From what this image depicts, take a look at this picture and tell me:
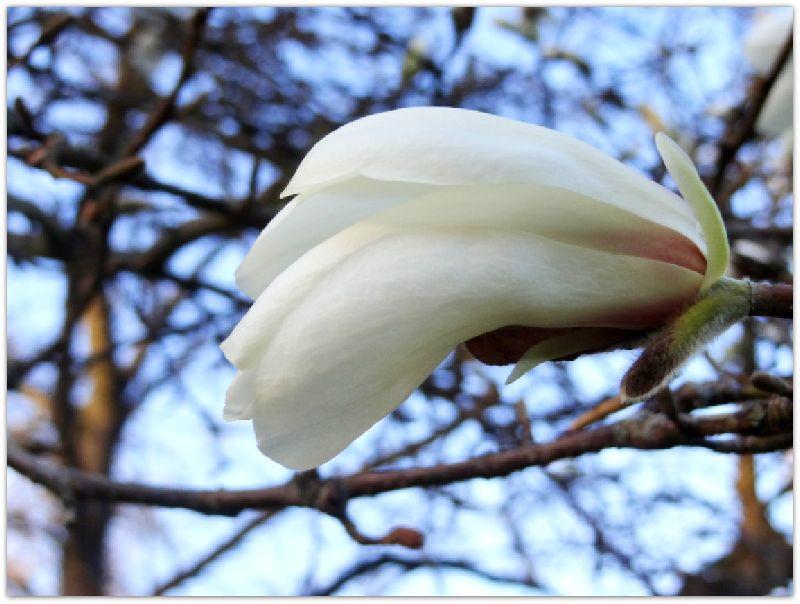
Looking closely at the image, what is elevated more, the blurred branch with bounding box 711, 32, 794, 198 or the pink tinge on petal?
the blurred branch with bounding box 711, 32, 794, 198

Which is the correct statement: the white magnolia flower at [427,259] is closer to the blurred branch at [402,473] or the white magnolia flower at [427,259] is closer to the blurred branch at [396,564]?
the blurred branch at [402,473]

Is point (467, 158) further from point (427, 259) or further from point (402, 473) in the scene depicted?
point (402, 473)

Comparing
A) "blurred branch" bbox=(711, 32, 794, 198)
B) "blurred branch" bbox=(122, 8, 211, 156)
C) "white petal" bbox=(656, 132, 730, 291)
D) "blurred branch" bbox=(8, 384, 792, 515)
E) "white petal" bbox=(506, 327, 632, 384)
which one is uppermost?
"blurred branch" bbox=(122, 8, 211, 156)

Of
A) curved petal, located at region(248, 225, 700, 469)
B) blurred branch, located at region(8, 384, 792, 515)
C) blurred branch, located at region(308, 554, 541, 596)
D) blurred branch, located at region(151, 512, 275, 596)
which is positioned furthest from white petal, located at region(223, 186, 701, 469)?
blurred branch, located at region(151, 512, 275, 596)

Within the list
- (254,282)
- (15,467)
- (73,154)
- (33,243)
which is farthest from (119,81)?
(254,282)

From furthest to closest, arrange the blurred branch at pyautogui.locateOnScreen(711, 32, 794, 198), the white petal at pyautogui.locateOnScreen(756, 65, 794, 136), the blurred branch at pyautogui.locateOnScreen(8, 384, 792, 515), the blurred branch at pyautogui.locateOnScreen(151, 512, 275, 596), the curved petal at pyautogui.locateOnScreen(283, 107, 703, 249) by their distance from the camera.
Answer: the blurred branch at pyautogui.locateOnScreen(151, 512, 275, 596) < the white petal at pyautogui.locateOnScreen(756, 65, 794, 136) < the blurred branch at pyautogui.locateOnScreen(711, 32, 794, 198) < the blurred branch at pyautogui.locateOnScreen(8, 384, 792, 515) < the curved petal at pyautogui.locateOnScreen(283, 107, 703, 249)

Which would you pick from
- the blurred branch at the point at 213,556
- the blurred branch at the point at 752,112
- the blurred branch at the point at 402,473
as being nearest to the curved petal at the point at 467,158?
the blurred branch at the point at 402,473

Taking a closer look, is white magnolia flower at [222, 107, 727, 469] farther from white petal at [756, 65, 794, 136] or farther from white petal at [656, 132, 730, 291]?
white petal at [756, 65, 794, 136]
